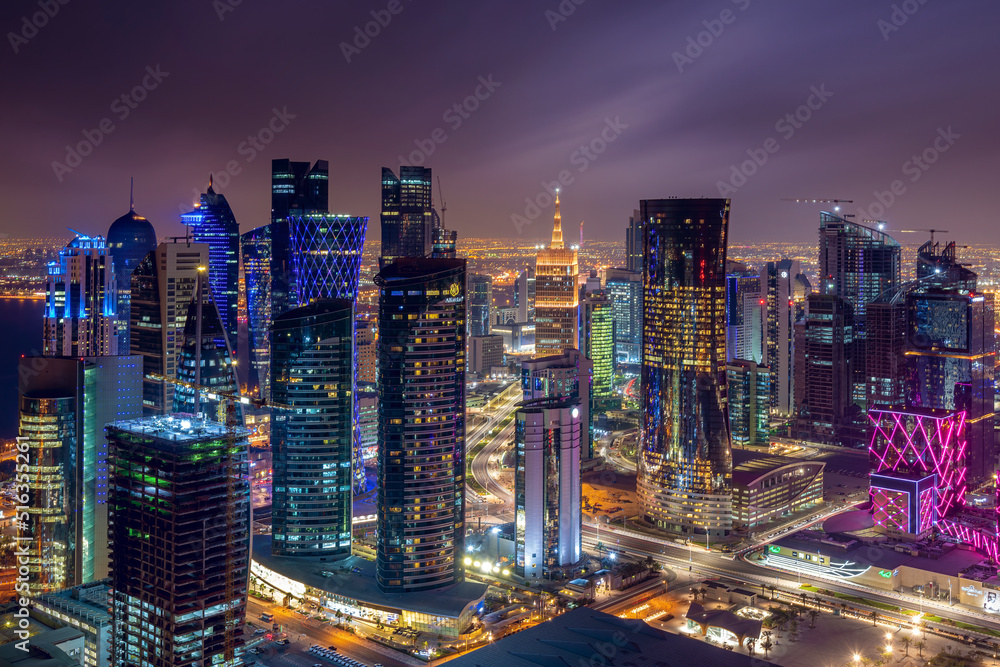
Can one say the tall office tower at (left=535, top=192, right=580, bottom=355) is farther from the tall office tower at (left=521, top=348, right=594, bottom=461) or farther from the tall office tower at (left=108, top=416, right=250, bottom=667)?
the tall office tower at (left=108, top=416, right=250, bottom=667)

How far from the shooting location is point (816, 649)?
4422cm

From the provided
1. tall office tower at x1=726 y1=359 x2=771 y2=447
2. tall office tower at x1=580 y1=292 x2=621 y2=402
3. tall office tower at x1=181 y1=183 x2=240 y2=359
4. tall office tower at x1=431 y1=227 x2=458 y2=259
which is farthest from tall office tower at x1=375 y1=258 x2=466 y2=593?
tall office tower at x1=181 y1=183 x2=240 y2=359

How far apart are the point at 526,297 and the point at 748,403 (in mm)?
58795

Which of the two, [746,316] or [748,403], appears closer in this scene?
[748,403]

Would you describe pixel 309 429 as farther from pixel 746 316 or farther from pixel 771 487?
pixel 746 316

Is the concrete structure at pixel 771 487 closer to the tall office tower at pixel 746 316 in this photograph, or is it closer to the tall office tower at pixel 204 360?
the tall office tower at pixel 204 360

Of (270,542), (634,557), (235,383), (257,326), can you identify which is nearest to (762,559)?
(634,557)

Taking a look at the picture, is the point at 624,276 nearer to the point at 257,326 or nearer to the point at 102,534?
the point at 257,326

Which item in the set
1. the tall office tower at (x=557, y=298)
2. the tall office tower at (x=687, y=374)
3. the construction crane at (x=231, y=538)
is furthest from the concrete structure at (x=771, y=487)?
the construction crane at (x=231, y=538)

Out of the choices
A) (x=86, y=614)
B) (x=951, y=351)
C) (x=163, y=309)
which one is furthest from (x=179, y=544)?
(x=951, y=351)

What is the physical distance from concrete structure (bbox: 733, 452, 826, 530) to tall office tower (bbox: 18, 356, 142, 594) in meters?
36.4

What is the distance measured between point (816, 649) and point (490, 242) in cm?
10269

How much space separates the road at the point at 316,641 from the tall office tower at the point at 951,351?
40597mm

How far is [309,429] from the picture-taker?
174ft
